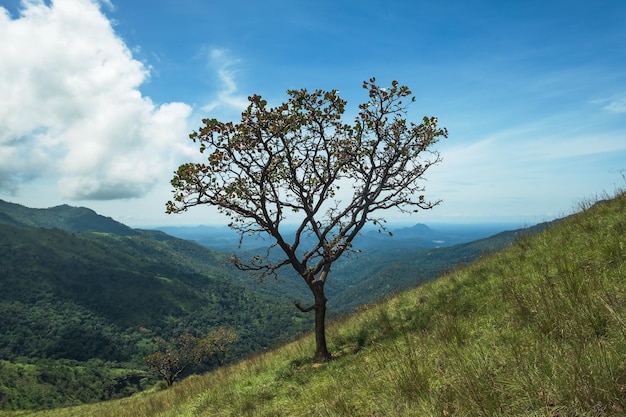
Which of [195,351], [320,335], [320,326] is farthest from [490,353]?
[195,351]

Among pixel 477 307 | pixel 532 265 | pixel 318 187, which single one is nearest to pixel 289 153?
pixel 318 187

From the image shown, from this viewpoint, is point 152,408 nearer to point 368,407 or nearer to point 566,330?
point 368,407

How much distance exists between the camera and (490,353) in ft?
17.1

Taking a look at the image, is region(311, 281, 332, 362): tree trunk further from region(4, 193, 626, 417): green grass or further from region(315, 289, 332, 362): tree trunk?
region(4, 193, 626, 417): green grass

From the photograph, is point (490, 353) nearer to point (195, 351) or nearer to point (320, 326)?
point (320, 326)

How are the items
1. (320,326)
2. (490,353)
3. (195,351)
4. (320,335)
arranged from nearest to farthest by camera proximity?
(490,353) < (320,335) < (320,326) < (195,351)

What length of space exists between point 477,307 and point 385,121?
7301 mm

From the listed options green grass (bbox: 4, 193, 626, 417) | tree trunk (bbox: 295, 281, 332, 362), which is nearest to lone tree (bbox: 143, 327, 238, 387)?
green grass (bbox: 4, 193, 626, 417)

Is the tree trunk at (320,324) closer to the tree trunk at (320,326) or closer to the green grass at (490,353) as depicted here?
the tree trunk at (320,326)

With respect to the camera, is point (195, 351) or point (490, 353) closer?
point (490, 353)

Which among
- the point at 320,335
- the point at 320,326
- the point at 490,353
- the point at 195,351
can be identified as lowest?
the point at 195,351

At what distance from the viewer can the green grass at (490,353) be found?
11.8ft

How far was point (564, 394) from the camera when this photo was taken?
335 centimetres

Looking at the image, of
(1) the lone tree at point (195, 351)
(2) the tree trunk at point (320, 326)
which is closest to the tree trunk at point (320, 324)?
(2) the tree trunk at point (320, 326)
